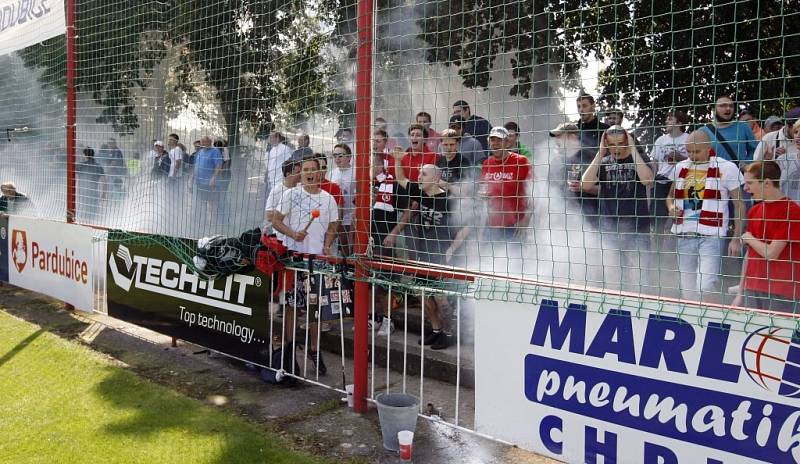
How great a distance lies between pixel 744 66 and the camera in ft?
21.4

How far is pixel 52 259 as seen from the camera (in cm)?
782

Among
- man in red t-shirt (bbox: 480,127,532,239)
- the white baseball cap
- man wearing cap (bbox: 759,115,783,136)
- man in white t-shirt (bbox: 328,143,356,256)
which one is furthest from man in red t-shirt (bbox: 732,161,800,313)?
man in white t-shirt (bbox: 328,143,356,256)

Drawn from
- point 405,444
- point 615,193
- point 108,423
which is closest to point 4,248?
point 108,423

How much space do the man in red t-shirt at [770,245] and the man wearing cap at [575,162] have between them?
4.38 feet

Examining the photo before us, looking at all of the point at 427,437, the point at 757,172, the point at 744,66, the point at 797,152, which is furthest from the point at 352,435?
the point at 744,66

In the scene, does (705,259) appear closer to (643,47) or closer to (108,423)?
(643,47)

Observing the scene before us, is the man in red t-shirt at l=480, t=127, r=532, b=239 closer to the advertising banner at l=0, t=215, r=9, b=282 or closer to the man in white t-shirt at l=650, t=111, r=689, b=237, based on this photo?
the man in white t-shirt at l=650, t=111, r=689, b=237

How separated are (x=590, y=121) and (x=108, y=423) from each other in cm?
423

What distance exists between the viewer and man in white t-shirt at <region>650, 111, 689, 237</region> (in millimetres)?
5176

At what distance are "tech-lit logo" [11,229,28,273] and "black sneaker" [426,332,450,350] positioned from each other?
589cm

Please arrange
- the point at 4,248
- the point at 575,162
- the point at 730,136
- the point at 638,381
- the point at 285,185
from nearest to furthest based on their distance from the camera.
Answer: the point at 638,381
the point at 730,136
the point at 575,162
the point at 285,185
the point at 4,248

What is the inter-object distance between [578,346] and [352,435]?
1668mm

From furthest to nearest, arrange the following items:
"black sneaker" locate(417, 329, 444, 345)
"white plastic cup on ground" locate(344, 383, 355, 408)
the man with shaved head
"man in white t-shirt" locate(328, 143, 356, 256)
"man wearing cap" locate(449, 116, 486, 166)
→ "man wearing cap" locate(449, 116, 486, 166) < "man in white t-shirt" locate(328, 143, 356, 256) < "black sneaker" locate(417, 329, 444, 345) < the man with shaved head < "white plastic cup on ground" locate(344, 383, 355, 408)

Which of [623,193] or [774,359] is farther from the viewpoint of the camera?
[623,193]
